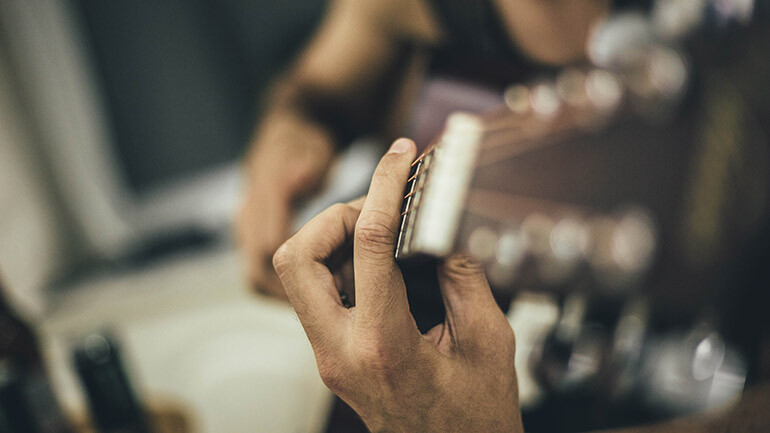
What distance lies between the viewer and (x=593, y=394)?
0.41 m

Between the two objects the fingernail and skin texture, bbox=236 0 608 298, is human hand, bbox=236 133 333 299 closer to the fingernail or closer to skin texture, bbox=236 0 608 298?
skin texture, bbox=236 0 608 298

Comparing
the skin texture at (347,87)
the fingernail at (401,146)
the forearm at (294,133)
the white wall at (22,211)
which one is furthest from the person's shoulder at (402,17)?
the white wall at (22,211)

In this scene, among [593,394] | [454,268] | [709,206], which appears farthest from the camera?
[709,206]

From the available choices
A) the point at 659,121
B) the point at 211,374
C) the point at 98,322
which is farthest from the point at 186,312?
the point at 659,121

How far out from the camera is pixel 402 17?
64cm

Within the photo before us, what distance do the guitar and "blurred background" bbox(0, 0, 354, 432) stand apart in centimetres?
47

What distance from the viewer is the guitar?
40cm

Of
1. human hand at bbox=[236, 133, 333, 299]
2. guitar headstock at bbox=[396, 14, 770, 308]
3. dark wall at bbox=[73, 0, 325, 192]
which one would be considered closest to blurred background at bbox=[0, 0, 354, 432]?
dark wall at bbox=[73, 0, 325, 192]

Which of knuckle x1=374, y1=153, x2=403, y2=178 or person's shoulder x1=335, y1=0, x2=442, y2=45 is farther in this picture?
person's shoulder x1=335, y1=0, x2=442, y2=45

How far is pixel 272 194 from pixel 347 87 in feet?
0.86

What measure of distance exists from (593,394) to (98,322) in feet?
3.35

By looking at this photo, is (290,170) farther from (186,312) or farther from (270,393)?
(186,312)

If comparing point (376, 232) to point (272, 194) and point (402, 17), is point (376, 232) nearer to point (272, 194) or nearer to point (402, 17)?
point (272, 194)

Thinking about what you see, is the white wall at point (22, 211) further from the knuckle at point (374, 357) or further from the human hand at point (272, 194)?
the knuckle at point (374, 357)
